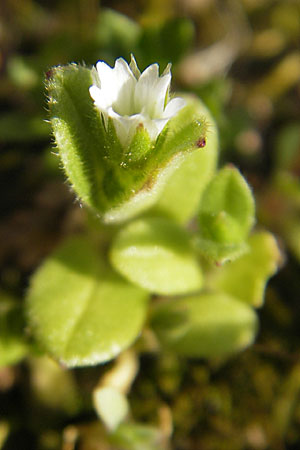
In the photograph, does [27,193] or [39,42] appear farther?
[39,42]

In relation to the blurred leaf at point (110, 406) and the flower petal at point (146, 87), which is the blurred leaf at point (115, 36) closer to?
the flower petal at point (146, 87)

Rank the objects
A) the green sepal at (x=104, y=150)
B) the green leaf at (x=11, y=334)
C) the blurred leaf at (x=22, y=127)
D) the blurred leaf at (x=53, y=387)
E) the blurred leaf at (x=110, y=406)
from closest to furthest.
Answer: the green sepal at (x=104, y=150)
the blurred leaf at (x=110, y=406)
the green leaf at (x=11, y=334)
the blurred leaf at (x=53, y=387)
the blurred leaf at (x=22, y=127)

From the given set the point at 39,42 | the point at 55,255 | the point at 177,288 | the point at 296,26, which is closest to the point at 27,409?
the point at 55,255

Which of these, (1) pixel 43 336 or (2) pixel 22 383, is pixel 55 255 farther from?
(2) pixel 22 383

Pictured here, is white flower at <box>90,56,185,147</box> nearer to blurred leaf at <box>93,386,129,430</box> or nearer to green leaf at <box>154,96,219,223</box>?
green leaf at <box>154,96,219,223</box>

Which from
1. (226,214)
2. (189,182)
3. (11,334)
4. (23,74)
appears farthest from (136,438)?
(23,74)

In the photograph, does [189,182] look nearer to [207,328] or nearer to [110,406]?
[207,328]

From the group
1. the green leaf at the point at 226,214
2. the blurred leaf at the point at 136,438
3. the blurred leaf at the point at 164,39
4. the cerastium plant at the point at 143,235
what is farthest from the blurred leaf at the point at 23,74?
the blurred leaf at the point at 136,438
